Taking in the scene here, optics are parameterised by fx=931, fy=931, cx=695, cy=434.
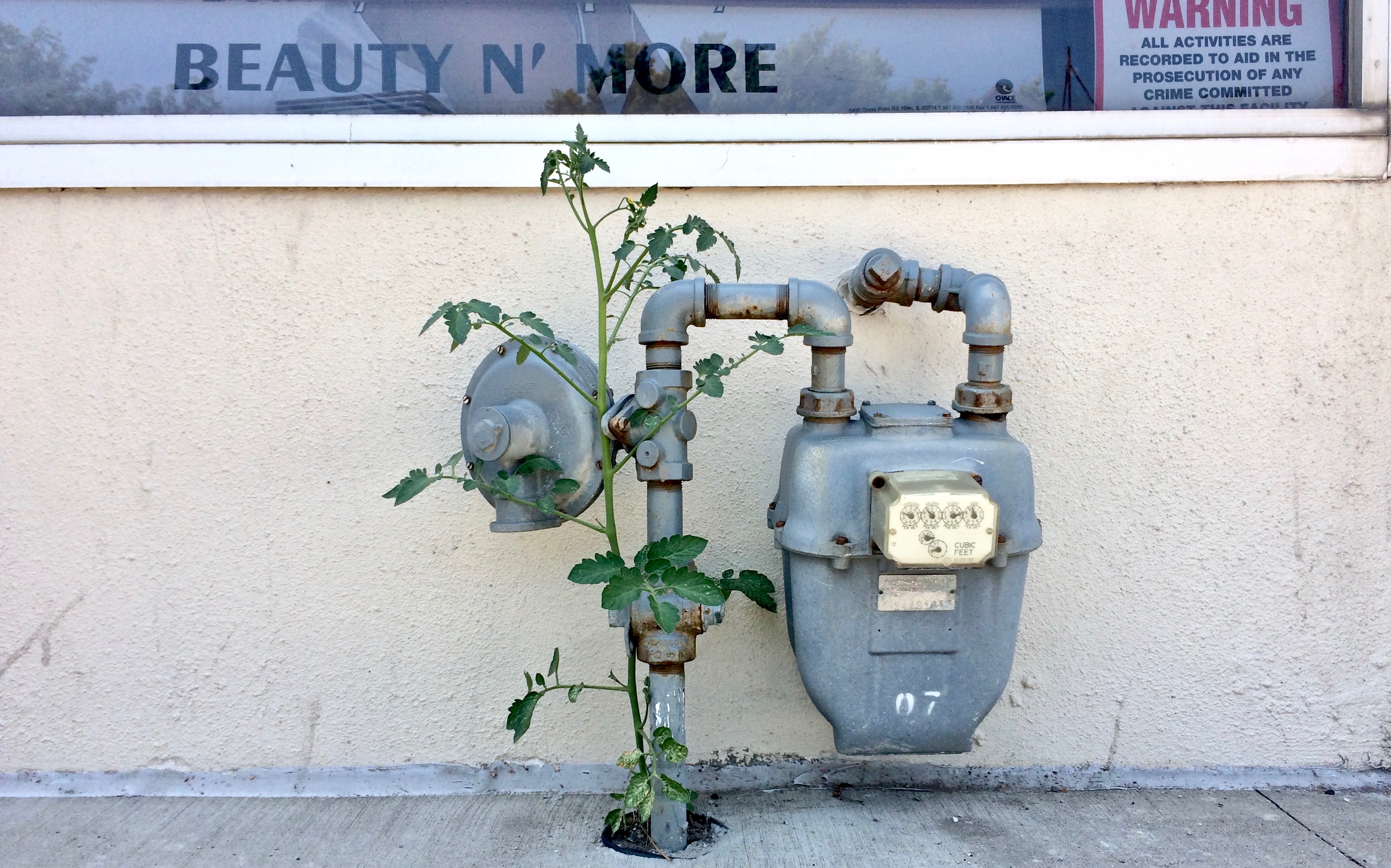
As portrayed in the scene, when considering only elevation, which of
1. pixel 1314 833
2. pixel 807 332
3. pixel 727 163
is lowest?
pixel 1314 833

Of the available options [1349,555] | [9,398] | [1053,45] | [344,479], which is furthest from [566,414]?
[1349,555]

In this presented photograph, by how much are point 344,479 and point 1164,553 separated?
1.77m

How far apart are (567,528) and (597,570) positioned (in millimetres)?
439

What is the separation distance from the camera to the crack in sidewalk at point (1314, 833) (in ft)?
5.62

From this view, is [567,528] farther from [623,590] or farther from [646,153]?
[646,153]

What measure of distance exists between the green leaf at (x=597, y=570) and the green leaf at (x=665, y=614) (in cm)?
5

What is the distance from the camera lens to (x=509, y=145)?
1.94 metres

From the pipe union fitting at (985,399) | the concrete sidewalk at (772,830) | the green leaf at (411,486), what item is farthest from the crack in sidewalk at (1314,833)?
the green leaf at (411,486)

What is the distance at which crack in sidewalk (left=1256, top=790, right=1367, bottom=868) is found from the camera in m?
1.71

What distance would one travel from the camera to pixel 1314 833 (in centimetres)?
183

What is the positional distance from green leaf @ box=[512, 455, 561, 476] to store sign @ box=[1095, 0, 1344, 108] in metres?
1.46

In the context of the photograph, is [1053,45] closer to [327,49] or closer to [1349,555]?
[1349,555]

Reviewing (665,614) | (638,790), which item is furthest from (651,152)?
(638,790)

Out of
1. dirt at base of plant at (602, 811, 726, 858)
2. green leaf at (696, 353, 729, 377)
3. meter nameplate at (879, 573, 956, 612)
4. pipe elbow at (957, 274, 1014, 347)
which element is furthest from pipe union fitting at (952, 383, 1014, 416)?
dirt at base of plant at (602, 811, 726, 858)
